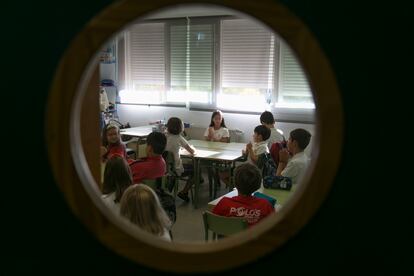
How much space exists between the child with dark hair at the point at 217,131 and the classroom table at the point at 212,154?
201mm

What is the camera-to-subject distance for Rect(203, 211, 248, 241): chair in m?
2.65

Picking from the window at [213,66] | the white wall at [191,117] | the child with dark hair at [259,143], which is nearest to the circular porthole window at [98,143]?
the child with dark hair at [259,143]

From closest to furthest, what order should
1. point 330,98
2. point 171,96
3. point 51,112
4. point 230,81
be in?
point 330,98, point 51,112, point 230,81, point 171,96

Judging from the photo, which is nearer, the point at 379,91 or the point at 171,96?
the point at 379,91

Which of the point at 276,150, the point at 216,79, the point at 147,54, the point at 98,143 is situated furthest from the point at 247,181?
the point at 147,54

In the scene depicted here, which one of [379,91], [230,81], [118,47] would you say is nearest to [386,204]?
[379,91]

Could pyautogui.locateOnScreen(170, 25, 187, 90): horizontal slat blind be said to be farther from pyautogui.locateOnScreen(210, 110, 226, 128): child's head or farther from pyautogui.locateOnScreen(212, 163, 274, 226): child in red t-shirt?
pyautogui.locateOnScreen(212, 163, 274, 226): child in red t-shirt

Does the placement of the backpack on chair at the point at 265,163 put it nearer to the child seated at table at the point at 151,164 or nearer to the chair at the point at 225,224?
the child seated at table at the point at 151,164

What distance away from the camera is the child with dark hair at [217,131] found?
6062 mm

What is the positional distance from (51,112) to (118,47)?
269 inches

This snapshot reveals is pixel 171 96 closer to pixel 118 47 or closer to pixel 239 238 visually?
pixel 118 47

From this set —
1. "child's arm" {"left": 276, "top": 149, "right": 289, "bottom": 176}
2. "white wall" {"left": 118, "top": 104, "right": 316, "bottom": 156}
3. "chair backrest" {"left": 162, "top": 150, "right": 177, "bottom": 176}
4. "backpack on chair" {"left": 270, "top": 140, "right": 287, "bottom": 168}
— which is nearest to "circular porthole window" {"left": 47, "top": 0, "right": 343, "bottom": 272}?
"child's arm" {"left": 276, "top": 149, "right": 289, "bottom": 176}

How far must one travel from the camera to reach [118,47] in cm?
757

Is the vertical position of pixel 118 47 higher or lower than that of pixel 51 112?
higher
